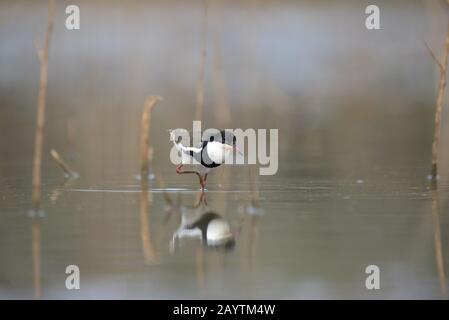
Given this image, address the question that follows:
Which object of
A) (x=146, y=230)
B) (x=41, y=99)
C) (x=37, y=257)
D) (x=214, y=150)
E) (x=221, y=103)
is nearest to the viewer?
(x=37, y=257)

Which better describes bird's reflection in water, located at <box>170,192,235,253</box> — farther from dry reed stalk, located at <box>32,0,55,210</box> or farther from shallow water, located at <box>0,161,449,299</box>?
dry reed stalk, located at <box>32,0,55,210</box>

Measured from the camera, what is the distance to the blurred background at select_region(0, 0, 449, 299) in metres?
7.55

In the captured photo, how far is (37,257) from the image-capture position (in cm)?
795

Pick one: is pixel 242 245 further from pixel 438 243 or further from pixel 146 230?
pixel 438 243

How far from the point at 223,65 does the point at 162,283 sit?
1604cm

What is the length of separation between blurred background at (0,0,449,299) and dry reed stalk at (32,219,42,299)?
0.03 meters

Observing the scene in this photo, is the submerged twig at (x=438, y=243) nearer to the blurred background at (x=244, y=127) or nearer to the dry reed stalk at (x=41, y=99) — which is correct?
the blurred background at (x=244, y=127)

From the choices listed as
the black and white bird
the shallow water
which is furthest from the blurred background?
the black and white bird

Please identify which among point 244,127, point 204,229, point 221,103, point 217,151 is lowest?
point 204,229

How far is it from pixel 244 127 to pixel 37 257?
10.6 metres

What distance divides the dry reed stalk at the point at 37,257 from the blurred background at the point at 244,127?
0.03 metres

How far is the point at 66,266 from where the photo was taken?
298 inches

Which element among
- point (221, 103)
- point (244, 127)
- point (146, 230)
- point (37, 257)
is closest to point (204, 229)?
point (146, 230)
